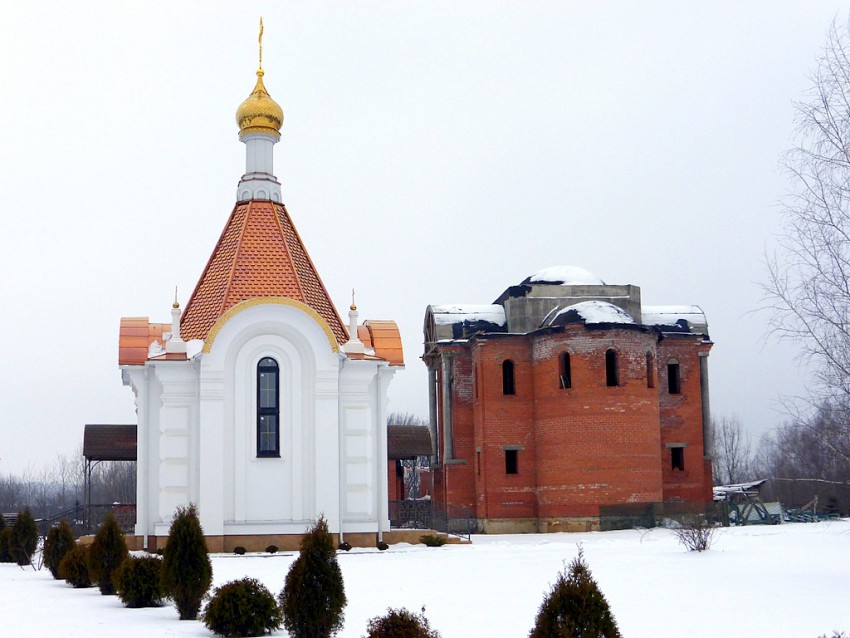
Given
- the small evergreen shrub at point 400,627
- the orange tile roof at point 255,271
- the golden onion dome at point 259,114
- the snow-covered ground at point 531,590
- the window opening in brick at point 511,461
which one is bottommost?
the snow-covered ground at point 531,590

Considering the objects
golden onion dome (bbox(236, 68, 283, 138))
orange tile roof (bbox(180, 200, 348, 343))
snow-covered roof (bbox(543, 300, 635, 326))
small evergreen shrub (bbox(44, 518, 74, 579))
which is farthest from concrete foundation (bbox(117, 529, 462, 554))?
snow-covered roof (bbox(543, 300, 635, 326))

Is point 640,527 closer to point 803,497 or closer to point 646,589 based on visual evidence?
point 646,589

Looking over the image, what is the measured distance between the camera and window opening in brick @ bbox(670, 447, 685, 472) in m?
32.1

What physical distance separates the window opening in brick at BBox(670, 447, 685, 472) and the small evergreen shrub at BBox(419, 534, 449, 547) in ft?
41.6

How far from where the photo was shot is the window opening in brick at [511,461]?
3067 centimetres

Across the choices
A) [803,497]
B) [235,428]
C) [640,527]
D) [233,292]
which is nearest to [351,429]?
[235,428]

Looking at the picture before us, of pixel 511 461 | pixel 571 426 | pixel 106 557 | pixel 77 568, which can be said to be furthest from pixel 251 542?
pixel 511 461

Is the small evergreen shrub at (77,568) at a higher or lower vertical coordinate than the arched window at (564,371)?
lower

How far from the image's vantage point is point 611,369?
2916 centimetres

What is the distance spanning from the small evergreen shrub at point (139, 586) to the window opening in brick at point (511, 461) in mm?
19460

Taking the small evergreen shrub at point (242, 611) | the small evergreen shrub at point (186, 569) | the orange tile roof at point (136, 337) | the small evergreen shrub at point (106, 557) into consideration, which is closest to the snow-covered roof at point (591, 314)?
the orange tile roof at point (136, 337)

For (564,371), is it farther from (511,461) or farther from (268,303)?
(268,303)

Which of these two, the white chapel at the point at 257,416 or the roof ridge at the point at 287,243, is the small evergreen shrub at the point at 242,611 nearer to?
the white chapel at the point at 257,416

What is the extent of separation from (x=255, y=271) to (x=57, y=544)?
293 inches
